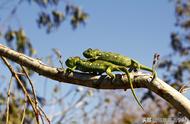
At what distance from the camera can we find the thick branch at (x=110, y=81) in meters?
1.34

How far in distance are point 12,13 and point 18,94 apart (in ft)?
3.45

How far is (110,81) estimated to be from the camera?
1.45 meters

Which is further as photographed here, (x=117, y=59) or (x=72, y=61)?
(x=72, y=61)

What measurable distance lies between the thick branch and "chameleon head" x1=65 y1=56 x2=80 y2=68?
0.13 ft

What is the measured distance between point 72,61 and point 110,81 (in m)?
0.20

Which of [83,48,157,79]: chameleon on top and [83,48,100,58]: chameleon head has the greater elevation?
[83,48,100,58]: chameleon head

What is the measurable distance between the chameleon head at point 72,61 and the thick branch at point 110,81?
41 millimetres

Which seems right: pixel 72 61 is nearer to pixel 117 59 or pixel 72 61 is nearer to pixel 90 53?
pixel 90 53

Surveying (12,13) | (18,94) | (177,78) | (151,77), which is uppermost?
(12,13)

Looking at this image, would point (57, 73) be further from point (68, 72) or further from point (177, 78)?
point (177, 78)

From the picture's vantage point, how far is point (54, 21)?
23.1 feet

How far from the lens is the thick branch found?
1.34 metres

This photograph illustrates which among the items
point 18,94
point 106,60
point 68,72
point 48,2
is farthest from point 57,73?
point 48,2

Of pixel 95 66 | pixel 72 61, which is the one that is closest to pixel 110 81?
pixel 95 66
